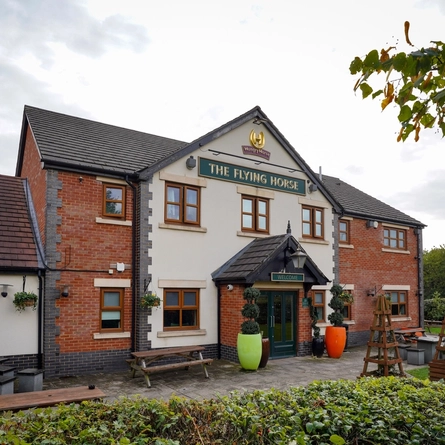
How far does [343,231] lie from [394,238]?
146 inches

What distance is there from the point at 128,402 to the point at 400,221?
18.8m

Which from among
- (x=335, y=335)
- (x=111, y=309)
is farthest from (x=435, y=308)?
(x=111, y=309)

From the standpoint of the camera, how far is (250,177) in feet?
50.1

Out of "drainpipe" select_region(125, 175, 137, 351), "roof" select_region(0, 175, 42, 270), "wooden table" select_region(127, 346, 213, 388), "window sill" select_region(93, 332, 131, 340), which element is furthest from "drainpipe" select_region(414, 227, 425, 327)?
"roof" select_region(0, 175, 42, 270)

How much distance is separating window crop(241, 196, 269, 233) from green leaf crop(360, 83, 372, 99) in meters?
11.1

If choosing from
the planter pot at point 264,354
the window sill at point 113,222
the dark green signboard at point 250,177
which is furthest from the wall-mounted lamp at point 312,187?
the window sill at point 113,222

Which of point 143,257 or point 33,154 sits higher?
point 33,154

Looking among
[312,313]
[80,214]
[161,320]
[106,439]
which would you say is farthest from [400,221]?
[106,439]

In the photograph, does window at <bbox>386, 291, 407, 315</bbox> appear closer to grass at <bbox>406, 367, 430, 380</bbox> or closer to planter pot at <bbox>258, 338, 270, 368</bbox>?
grass at <bbox>406, 367, 430, 380</bbox>

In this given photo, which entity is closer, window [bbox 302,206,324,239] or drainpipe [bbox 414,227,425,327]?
window [bbox 302,206,324,239]

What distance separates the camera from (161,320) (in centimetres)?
1280

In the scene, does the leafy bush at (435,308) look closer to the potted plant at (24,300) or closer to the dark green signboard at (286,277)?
the dark green signboard at (286,277)

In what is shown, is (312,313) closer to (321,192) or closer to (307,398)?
(321,192)

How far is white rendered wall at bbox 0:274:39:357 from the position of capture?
10906mm
